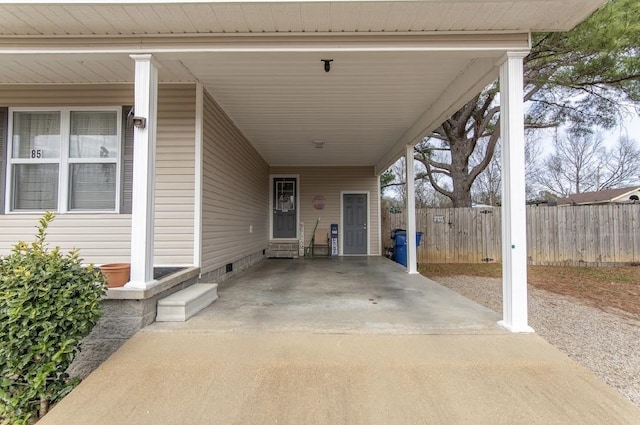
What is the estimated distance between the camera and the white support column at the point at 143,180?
2.94 meters

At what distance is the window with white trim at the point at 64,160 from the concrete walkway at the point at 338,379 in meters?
2.32

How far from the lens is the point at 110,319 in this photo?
277cm

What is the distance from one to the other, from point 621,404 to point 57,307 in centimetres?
361

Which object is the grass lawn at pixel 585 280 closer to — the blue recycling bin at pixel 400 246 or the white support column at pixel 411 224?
the blue recycling bin at pixel 400 246

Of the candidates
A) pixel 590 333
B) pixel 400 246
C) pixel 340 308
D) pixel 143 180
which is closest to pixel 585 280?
pixel 400 246

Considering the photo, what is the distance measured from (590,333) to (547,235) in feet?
21.1

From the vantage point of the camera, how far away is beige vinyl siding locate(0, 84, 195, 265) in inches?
163

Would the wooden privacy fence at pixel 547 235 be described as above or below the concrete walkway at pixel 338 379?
above

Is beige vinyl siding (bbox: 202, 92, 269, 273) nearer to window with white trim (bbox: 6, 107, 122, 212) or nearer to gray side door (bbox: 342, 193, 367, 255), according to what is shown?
window with white trim (bbox: 6, 107, 122, 212)

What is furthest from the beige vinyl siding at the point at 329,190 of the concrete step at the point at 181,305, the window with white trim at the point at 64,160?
the concrete step at the point at 181,305

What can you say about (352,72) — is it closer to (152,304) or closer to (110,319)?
(152,304)

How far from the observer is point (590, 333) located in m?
3.55

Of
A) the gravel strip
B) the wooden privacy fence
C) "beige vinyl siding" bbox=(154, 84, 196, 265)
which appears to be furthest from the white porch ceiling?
the wooden privacy fence

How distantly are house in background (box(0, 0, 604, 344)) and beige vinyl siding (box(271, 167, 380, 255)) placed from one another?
2.82 metres
